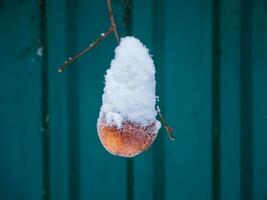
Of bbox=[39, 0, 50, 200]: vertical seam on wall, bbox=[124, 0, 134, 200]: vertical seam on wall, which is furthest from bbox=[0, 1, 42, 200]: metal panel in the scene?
bbox=[124, 0, 134, 200]: vertical seam on wall

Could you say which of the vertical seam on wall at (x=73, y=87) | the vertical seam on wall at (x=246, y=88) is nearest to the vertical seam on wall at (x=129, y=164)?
the vertical seam on wall at (x=73, y=87)

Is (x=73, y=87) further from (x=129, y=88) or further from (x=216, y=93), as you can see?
(x=129, y=88)

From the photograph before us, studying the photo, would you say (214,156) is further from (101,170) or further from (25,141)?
(25,141)

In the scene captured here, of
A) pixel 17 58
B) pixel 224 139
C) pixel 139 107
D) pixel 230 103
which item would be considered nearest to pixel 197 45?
pixel 230 103

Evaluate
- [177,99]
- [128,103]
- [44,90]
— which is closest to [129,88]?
[128,103]

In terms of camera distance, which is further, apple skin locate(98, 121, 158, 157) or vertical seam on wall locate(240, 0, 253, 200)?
vertical seam on wall locate(240, 0, 253, 200)

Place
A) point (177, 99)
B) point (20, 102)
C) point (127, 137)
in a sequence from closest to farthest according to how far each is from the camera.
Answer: point (127, 137) < point (177, 99) < point (20, 102)

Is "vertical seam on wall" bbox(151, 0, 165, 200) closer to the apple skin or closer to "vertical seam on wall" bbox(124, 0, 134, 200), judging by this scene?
"vertical seam on wall" bbox(124, 0, 134, 200)
